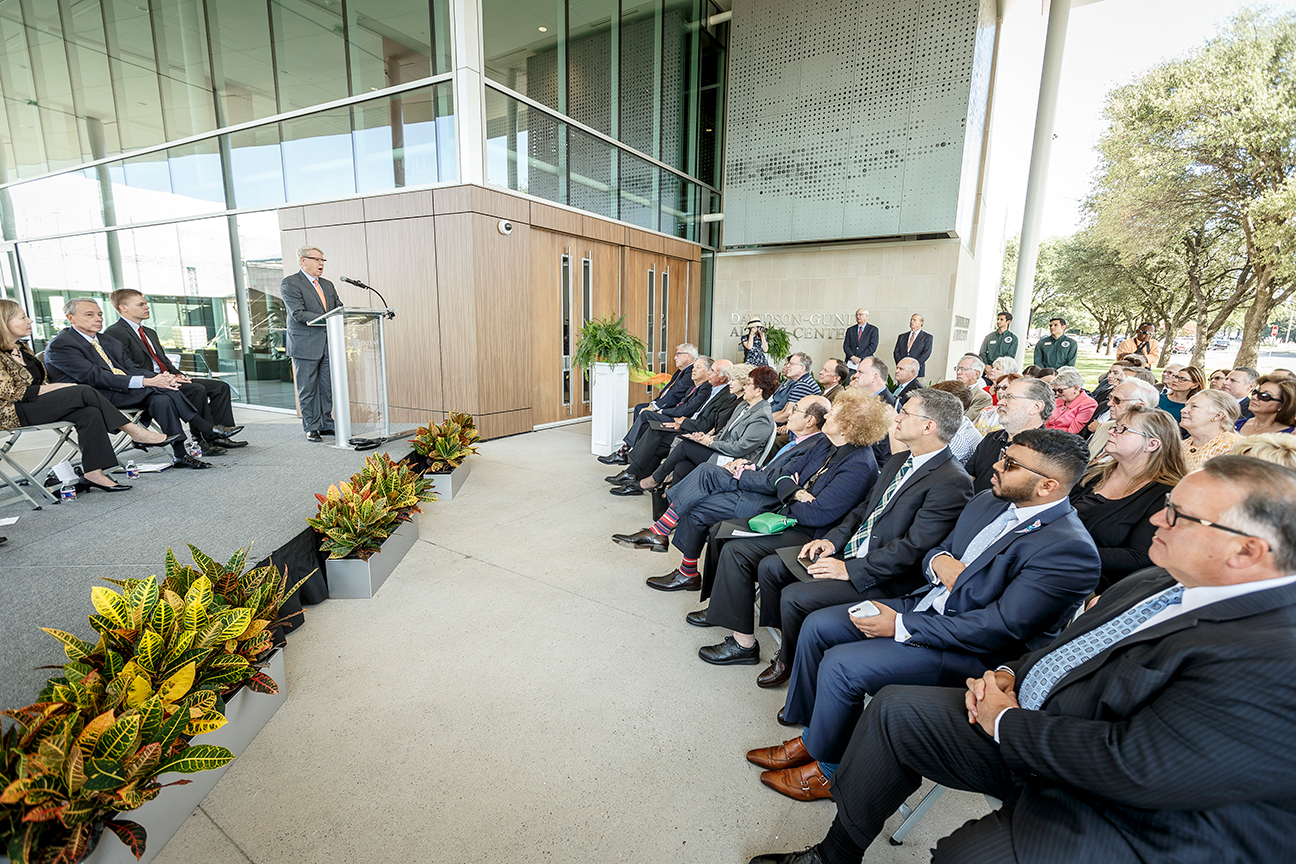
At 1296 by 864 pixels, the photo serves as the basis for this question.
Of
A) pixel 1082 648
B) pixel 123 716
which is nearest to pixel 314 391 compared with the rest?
pixel 123 716

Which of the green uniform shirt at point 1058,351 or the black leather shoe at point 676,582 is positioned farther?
the green uniform shirt at point 1058,351

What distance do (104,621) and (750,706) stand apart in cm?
226

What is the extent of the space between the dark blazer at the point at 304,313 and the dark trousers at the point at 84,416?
1524 mm

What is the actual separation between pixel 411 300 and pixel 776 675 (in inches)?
240

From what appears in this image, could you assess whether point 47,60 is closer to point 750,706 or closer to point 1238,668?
point 750,706

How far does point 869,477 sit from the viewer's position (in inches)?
107

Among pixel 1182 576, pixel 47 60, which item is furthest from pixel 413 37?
pixel 47 60

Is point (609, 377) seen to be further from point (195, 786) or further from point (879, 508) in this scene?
point (195, 786)

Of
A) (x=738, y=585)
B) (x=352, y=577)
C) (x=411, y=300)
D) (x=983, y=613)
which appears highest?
(x=411, y=300)

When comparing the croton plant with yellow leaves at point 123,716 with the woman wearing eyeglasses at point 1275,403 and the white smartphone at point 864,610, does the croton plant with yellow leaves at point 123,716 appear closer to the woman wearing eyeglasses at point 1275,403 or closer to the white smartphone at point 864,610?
the white smartphone at point 864,610

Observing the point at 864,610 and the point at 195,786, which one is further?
the point at 864,610

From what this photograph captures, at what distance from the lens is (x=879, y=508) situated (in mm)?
2438

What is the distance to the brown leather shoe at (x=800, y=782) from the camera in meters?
1.82

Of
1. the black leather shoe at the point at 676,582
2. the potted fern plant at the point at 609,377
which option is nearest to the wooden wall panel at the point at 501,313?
the potted fern plant at the point at 609,377
